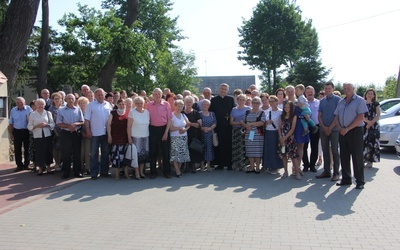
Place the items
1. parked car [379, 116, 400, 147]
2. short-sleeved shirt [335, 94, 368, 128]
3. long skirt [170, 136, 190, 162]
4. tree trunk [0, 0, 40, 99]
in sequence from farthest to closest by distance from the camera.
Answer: parked car [379, 116, 400, 147] → tree trunk [0, 0, 40, 99] → long skirt [170, 136, 190, 162] → short-sleeved shirt [335, 94, 368, 128]

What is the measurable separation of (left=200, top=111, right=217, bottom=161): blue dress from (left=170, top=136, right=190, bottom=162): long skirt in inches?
24.8

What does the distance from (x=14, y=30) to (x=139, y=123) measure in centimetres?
551

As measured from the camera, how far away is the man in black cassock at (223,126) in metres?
9.43

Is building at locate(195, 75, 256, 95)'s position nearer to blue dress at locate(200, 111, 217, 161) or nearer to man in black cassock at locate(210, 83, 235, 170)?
man in black cassock at locate(210, 83, 235, 170)

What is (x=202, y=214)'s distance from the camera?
229 inches

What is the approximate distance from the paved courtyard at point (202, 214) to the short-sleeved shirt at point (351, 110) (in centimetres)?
132

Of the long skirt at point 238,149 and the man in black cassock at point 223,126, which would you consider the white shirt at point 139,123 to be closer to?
the man in black cassock at point 223,126

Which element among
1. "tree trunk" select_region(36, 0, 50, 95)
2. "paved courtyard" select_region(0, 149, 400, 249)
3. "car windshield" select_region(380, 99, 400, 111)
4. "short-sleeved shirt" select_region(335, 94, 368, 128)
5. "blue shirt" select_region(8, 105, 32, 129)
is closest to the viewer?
"paved courtyard" select_region(0, 149, 400, 249)

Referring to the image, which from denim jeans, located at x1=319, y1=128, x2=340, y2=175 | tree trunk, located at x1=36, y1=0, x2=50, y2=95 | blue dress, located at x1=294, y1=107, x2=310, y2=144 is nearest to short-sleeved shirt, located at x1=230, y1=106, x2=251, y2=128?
blue dress, located at x1=294, y1=107, x2=310, y2=144

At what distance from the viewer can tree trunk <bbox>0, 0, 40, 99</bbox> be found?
431 inches

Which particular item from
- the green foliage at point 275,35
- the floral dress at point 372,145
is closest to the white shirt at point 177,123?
the floral dress at point 372,145

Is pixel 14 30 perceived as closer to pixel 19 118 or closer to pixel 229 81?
pixel 19 118

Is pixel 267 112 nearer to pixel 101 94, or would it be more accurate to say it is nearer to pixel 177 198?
pixel 177 198

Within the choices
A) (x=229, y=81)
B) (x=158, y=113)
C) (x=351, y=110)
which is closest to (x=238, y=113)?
(x=158, y=113)
